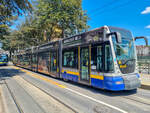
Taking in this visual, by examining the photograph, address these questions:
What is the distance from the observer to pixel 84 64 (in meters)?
7.18

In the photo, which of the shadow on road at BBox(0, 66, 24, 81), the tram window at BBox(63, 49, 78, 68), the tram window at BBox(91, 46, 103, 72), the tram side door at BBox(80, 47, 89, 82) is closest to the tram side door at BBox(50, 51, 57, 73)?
the tram window at BBox(63, 49, 78, 68)

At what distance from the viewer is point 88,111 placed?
4.18 metres

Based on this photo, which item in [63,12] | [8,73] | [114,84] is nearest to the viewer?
[114,84]

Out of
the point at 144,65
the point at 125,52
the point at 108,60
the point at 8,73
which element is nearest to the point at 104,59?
the point at 108,60

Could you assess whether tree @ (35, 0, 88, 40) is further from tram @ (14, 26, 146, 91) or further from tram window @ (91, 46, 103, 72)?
tram window @ (91, 46, 103, 72)

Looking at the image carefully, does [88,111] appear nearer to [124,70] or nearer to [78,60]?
[124,70]

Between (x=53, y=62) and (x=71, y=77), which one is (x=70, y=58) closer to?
(x=71, y=77)

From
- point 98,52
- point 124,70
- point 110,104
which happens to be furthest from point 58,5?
point 110,104

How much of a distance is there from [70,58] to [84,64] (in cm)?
157

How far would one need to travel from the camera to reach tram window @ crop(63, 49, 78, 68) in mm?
7942

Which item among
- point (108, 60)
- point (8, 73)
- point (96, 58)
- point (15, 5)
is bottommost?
point (8, 73)

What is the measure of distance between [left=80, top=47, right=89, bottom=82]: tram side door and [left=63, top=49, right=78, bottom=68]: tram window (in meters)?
0.60

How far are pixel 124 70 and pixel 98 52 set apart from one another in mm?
1495

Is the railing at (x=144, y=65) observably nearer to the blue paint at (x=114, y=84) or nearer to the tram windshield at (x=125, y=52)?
the tram windshield at (x=125, y=52)
